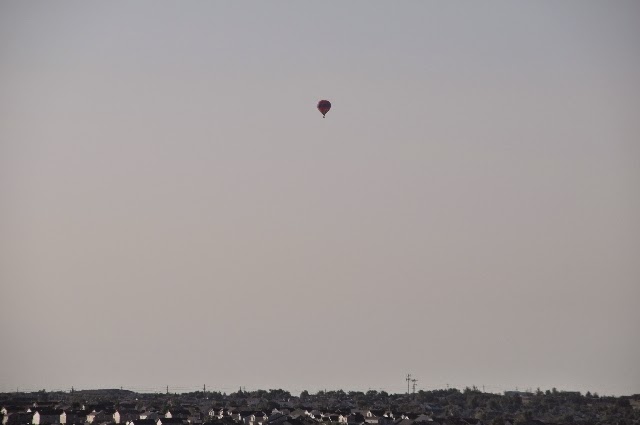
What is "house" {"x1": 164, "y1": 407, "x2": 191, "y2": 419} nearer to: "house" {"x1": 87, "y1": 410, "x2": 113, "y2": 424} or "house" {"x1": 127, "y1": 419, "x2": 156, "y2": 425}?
"house" {"x1": 127, "y1": 419, "x2": 156, "y2": 425}

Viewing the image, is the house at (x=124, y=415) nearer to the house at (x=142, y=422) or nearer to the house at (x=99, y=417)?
the house at (x=99, y=417)

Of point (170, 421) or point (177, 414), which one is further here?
point (177, 414)

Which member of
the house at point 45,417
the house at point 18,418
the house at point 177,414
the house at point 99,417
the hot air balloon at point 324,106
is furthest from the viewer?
the house at point 177,414

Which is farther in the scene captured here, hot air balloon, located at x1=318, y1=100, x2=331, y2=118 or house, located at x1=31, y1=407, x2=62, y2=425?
house, located at x1=31, y1=407, x2=62, y2=425

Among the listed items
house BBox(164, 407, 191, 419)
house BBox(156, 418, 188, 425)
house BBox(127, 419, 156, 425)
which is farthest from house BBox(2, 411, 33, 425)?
house BBox(164, 407, 191, 419)

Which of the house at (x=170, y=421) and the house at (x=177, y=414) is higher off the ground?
the house at (x=177, y=414)

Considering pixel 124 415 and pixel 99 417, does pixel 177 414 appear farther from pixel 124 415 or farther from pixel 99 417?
pixel 99 417

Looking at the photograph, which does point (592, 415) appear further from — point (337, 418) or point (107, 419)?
point (107, 419)

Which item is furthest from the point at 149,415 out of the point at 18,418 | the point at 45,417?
the point at 18,418

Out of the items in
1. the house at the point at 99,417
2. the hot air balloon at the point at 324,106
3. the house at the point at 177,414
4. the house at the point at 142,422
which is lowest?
the house at the point at 142,422

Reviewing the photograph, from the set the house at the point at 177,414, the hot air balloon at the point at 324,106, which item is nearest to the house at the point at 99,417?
the house at the point at 177,414

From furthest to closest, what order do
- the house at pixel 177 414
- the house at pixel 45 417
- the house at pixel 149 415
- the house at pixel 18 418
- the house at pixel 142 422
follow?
the house at pixel 177 414 < the house at pixel 149 415 < the house at pixel 45 417 < the house at pixel 142 422 < the house at pixel 18 418
